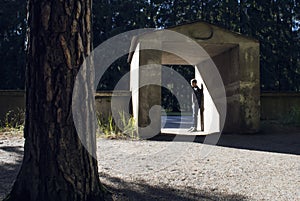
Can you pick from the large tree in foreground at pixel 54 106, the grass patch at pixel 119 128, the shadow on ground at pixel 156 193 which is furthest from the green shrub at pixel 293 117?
the large tree in foreground at pixel 54 106

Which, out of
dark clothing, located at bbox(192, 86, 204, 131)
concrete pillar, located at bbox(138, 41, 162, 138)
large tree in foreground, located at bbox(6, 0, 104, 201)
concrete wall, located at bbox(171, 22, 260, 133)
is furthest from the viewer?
dark clothing, located at bbox(192, 86, 204, 131)

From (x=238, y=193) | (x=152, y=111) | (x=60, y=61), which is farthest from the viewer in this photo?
(x=152, y=111)

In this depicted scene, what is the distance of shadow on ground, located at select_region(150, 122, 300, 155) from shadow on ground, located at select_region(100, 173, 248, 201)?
337cm

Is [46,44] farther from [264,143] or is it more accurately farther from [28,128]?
[264,143]

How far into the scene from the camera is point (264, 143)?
7902 mm

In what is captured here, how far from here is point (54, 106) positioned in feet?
9.53

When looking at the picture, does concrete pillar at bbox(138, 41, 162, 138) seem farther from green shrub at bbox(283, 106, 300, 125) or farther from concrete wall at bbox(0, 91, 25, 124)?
concrete wall at bbox(0, 91, 25, 124)

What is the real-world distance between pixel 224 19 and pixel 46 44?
26186 millimetres

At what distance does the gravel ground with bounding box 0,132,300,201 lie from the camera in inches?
150

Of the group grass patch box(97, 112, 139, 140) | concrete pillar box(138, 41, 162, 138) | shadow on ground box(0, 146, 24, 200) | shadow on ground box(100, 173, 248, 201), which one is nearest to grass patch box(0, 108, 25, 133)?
grass patch box(97, 112, 139, 140)

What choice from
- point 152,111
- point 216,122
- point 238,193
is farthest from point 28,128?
point 216,122

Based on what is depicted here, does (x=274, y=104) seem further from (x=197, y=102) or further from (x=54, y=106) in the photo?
(x=54, y=106)

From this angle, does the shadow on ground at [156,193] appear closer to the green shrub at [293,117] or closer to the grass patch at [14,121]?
the grass patch at [14,121]

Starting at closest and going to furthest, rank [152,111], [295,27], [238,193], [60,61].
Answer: [60,61], [238,193], [152,111], [295,27]
